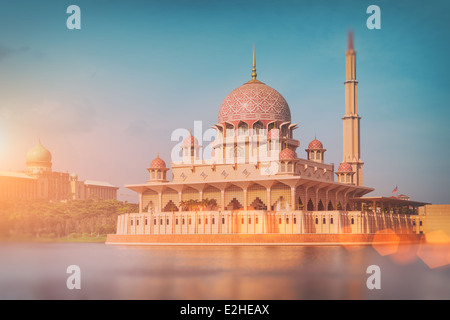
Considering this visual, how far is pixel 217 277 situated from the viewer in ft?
126

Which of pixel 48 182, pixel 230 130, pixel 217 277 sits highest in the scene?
pixel 230 130

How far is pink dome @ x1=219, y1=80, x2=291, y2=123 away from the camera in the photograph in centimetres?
8456

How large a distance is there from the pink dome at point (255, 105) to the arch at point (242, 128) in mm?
730

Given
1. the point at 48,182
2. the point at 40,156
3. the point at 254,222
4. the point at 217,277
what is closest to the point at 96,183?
the point at 48,182

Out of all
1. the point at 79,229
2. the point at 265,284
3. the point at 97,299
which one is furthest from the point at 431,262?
the point at 79,229

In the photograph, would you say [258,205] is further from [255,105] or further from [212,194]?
[255,105]

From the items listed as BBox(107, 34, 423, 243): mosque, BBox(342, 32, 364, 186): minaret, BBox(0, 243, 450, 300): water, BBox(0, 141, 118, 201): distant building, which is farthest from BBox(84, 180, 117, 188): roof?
BBox(0, 243, 450, 300): water

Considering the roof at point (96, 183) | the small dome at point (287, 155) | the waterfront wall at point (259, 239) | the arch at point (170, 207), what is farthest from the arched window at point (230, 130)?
the roof at point (96, 183)

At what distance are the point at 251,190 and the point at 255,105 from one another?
1243 cm

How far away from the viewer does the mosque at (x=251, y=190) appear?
73.6m

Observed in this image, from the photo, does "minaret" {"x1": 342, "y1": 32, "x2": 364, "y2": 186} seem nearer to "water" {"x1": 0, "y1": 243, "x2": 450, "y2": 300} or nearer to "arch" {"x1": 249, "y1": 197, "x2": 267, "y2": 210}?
"arch" {"x1": 249, "y1": 197, "x2": 267, "y2": 210}

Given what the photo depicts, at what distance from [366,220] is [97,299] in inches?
2048
